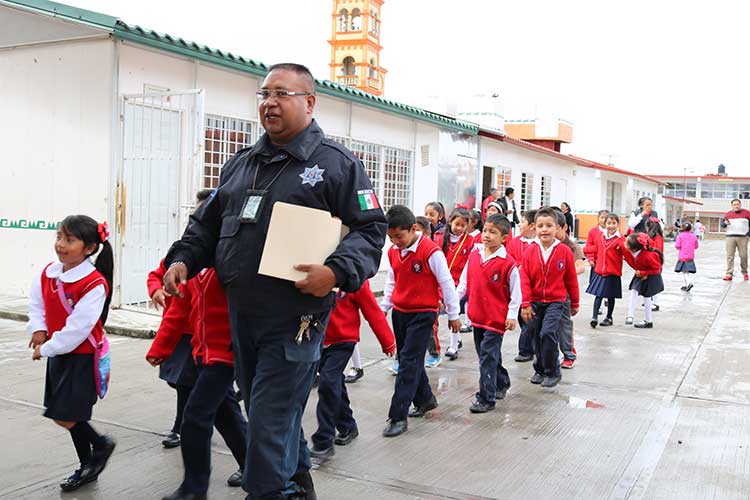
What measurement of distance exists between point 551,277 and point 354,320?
2.35 meters

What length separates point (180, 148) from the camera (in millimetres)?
9523

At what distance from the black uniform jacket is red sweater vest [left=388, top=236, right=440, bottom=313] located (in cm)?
217

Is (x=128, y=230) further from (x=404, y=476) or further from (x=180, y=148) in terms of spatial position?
(x=404, y=476)

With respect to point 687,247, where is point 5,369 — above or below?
below

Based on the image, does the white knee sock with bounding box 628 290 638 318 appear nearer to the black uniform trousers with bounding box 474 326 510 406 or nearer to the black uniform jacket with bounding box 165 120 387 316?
the black uniform trousers with bounding box 474 326 510 406

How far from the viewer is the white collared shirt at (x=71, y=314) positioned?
3.72 m

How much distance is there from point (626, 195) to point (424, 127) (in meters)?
23.6

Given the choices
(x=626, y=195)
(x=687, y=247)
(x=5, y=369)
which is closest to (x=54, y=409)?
(x=5, y=369)

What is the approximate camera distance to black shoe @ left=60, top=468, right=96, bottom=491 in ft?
12.8

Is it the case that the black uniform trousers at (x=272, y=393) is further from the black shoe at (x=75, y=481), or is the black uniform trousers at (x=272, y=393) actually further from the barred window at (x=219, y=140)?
the barred window at (x=219, y=140)

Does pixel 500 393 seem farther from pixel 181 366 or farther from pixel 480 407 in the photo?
pixel 181 366

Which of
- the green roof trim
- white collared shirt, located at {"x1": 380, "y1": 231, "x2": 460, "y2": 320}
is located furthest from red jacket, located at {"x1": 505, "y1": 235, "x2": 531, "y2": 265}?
the green roof trim

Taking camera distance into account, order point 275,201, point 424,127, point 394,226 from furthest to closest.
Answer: point 424,127, point 394,226, point 275,201

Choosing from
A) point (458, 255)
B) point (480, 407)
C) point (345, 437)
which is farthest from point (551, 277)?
point (345, 437)
